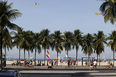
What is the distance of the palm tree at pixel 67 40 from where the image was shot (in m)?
59.4

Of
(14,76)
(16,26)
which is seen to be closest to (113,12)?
(16,26)

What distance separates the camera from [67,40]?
60.2m

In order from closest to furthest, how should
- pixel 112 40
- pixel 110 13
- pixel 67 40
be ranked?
pixel 110 13, pixel 112 40, pixel 67 40

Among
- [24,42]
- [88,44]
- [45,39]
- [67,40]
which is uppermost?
[45,39]

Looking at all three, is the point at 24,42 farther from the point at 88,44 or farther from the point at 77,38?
the point at 88,44

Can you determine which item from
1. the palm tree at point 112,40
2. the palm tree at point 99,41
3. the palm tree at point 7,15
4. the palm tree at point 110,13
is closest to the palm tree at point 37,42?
the palm tree at point 99,41

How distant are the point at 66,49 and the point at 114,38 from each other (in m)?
16.8

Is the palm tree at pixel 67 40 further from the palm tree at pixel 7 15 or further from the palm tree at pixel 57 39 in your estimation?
the palm tree at pixel 7 15

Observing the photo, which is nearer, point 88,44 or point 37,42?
point 37,42

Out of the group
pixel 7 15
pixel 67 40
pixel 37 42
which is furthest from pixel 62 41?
pixel 7 15

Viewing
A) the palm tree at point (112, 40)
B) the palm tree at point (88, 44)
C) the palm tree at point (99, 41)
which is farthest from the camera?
the palm tree at point (88, 44)

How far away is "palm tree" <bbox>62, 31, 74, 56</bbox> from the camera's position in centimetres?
5938

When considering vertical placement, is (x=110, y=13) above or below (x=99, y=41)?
above

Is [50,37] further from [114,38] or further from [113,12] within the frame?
[113,12]
